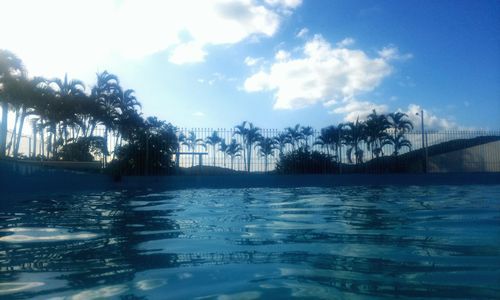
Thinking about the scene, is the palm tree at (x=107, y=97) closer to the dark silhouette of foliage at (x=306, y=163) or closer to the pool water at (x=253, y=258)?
the dark silhouette of foliage at (x=306, y=163)

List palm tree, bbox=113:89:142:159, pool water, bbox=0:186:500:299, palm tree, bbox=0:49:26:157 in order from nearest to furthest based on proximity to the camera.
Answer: pool water, bbox=0:186:500:299 → palm tree, bbox=0:49:26:157 → palm tree, bbox=113:89:142:159

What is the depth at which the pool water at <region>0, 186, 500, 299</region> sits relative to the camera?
212 cm

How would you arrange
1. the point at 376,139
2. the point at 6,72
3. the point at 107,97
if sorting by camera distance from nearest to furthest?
the point at 376,139 → the point at 6,72 → the point at 107,97

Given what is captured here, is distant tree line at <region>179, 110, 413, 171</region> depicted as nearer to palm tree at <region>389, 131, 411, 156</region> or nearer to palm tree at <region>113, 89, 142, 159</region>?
palm tree at <region>389, 131, 411, 156</region>

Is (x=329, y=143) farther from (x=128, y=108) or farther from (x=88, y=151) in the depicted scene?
(x=128, y=108)

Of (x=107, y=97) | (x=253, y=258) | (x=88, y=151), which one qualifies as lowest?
(x=253, y=258)

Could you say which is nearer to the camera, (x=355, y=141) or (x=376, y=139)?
(x=355, y=141)

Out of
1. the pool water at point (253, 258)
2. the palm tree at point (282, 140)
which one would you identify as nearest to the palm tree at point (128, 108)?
the palm tree at point (282, 140)

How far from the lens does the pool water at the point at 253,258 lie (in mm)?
2115

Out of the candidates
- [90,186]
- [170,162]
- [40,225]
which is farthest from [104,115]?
[40,225]

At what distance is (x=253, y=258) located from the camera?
2.83 meters

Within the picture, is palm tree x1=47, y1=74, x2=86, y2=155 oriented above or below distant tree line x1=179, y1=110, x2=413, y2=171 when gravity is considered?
above

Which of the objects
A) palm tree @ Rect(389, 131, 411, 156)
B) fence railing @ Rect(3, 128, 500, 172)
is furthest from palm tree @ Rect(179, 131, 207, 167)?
palm tree @ Rect(389, 131, 411, 156)

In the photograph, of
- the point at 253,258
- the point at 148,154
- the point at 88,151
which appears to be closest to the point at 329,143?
the point at 148,154
